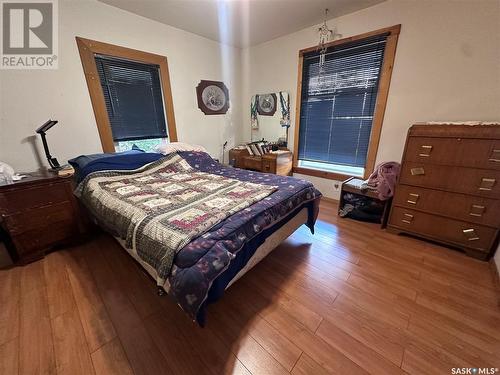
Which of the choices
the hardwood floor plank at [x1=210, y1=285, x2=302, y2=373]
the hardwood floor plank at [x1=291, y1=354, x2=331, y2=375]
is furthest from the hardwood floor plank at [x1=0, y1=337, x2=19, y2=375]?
the hardwood floor plank at [x1=291, y1=354, x2=331, y2=375]

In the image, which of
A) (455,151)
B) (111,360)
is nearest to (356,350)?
(111,360)

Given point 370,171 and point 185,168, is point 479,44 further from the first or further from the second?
point 185,168

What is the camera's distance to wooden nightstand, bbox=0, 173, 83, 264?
1656 millimetres

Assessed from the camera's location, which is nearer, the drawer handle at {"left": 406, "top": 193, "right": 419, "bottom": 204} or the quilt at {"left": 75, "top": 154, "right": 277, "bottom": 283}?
the quilt at {"left": 75, "top": 154, "right": 277, "bottom": 283}

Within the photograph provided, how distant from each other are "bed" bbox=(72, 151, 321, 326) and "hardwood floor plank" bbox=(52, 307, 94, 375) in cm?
49

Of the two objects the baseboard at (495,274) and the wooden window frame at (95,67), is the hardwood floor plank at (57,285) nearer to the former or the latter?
the wooden window frame at (95,67)

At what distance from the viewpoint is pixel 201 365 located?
106 centimetres

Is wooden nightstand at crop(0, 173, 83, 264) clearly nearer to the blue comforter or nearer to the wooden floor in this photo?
the wooden floor

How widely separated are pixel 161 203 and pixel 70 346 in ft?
3.07

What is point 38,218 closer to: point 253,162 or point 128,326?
point 128,326

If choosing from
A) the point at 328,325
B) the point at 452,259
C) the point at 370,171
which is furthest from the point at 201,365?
the point at 370,171

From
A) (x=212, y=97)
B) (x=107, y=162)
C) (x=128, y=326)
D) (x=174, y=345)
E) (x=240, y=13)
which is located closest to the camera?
(x=174, y=345)

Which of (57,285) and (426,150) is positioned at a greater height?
(426,150)

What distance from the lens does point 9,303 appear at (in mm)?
1406
